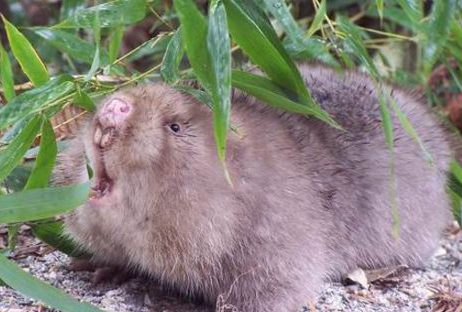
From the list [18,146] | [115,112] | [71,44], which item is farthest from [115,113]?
[71,44]

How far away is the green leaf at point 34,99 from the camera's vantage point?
6.13 ft

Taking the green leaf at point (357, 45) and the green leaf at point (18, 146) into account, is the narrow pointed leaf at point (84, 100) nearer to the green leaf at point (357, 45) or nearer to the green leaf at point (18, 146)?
the green leaf at point (18, 146)

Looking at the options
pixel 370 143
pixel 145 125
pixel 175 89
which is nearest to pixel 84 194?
pixel 145 125


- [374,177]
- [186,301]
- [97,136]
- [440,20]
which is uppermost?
[440,20]

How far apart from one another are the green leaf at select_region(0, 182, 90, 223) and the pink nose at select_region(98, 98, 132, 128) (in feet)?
0.51

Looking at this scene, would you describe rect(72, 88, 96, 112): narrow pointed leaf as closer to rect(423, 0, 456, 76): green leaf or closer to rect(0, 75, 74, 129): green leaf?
rect(0, 75, 74, 129): green leaf

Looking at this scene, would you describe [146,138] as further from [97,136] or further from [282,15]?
[282,15]

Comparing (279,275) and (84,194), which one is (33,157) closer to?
(84,194)

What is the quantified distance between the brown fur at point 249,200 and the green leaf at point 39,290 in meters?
0.24

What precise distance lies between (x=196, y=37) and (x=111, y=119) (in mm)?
285

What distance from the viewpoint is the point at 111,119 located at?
74.7 inches

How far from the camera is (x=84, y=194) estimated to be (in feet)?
5.96

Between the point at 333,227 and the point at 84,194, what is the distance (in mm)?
736

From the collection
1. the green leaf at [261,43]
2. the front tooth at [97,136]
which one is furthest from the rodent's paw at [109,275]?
the green leaf at [261,43]
